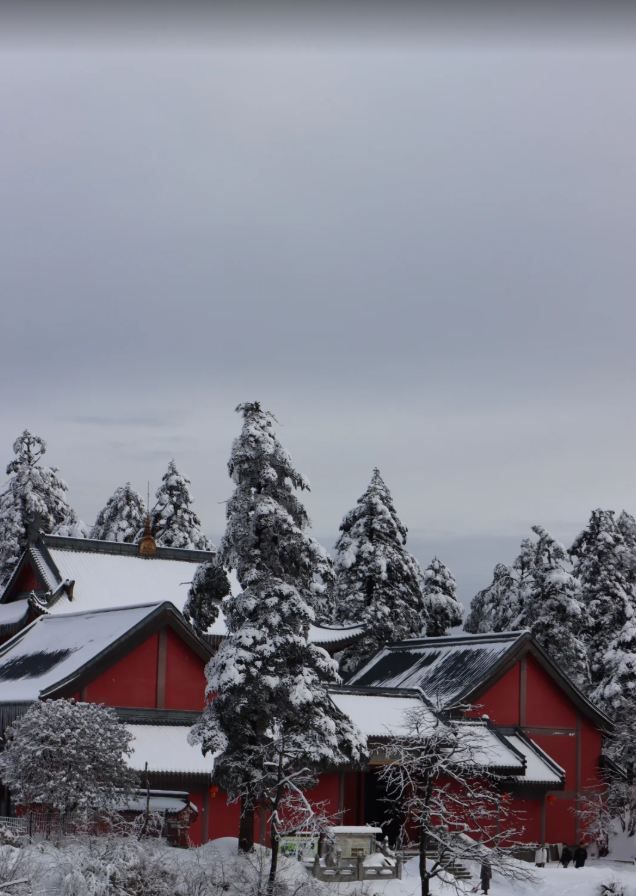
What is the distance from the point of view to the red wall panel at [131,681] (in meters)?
35.5

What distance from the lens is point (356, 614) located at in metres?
63.5

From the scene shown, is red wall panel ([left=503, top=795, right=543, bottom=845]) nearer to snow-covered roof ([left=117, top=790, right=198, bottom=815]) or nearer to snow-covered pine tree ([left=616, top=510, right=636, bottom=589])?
snow-covered roof ([left=117, top=790, right=198, bottom=815])

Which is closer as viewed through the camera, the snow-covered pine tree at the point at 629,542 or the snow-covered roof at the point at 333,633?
the snow-covered roof at the point at 333,633

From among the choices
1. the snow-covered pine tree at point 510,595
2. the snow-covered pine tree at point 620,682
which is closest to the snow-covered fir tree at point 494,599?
the snow-covered pine tree at point 510,595

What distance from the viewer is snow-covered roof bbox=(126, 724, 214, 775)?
112 feet

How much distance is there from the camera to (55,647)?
3862cm

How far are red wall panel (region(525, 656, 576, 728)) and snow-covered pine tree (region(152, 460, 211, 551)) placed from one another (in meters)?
30.3

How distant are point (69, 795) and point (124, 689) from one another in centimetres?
725

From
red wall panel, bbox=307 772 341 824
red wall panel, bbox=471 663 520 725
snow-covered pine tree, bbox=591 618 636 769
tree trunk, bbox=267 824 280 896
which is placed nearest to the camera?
tree trunk, bbox=267 824 280 896

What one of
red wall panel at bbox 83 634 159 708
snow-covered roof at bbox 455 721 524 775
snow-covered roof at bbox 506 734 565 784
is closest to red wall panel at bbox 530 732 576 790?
snow-covered roof at bbox 506 734 565 784

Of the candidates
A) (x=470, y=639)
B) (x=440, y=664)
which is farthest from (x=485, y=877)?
(x=470, y=639)

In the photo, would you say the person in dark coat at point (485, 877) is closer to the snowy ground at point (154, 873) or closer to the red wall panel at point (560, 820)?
the snowy ground at point (154, 873)

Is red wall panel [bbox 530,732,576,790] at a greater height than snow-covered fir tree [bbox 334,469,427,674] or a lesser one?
lesser

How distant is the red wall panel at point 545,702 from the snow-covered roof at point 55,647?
644 inches
